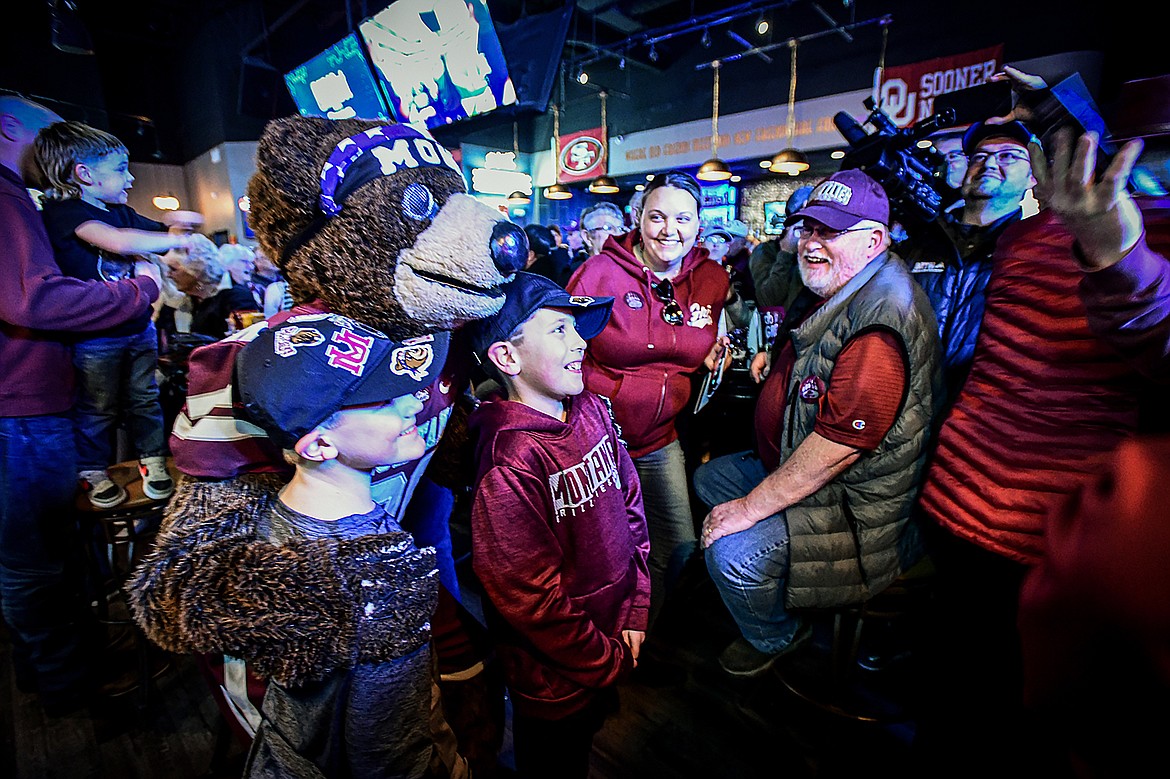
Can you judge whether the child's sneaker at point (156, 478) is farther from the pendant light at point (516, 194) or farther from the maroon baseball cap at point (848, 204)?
the pendant light at point (516, 194)

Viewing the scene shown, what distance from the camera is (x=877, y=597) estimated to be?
1666 millimetres

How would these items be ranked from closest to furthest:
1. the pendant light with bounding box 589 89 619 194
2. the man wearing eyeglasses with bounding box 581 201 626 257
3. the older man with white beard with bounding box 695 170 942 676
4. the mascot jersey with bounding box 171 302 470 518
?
the mascot jersey with bounding box 171 302 470 518 → the older man with white beard with bounding box 695 170 942 676 → the man wearing eyeglasses with bounding box 581 201 626 257 → the pendant light with bounding box 589 89 619 194

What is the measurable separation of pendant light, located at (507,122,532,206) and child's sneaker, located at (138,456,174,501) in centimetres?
1167

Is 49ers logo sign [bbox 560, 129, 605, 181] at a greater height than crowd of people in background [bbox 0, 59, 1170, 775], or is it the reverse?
49ers logo sign [bbox 560, 129, 605, 181]

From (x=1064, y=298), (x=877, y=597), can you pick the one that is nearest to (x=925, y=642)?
(x=877, y=597)

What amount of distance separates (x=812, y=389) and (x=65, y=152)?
108 inches

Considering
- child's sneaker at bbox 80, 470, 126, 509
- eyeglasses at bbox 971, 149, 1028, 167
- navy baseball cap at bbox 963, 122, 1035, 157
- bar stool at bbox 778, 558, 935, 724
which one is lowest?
bar stool at bbox 778, 558, 935, 724

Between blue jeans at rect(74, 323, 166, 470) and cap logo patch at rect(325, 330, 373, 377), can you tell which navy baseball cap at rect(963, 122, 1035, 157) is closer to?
cap logo patch at rect(325, 330, 373, 377)

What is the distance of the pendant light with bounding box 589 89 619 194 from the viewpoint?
1001cm

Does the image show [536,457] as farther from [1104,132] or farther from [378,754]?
[1104,132]

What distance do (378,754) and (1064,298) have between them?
1757 millimetres

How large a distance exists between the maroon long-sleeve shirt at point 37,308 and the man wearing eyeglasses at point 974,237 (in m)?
2.95

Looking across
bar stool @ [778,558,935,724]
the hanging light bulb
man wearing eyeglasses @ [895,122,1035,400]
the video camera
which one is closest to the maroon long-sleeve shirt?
bar stool @ [778,558,935,724]

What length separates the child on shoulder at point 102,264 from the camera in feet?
6.10
